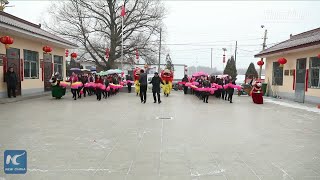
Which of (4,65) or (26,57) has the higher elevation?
(26,57)

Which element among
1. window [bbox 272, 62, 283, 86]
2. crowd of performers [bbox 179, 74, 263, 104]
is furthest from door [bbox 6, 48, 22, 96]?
window [bbox 272, 62, 283, 86]

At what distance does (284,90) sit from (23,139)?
16.0m

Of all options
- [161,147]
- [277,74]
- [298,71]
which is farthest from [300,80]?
[161,147]

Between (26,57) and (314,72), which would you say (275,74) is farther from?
(26,57)

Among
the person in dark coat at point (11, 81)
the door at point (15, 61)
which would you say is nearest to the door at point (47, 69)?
the door at point (15, 61)

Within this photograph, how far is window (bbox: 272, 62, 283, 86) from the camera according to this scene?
18.3m

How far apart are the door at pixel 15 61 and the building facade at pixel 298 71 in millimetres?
15097

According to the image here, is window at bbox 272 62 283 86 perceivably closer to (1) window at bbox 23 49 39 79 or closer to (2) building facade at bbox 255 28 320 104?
(2) building facade at bbox 255 28 320 104

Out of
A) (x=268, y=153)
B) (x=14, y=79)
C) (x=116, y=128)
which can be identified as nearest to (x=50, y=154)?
(x=116, y=128)

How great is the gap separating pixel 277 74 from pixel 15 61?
1653 cm

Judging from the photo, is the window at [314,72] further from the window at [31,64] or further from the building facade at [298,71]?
the window at [31,64]

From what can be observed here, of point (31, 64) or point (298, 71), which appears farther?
point (31, 64)

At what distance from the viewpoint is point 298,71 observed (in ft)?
52.2

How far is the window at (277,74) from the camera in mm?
18312
